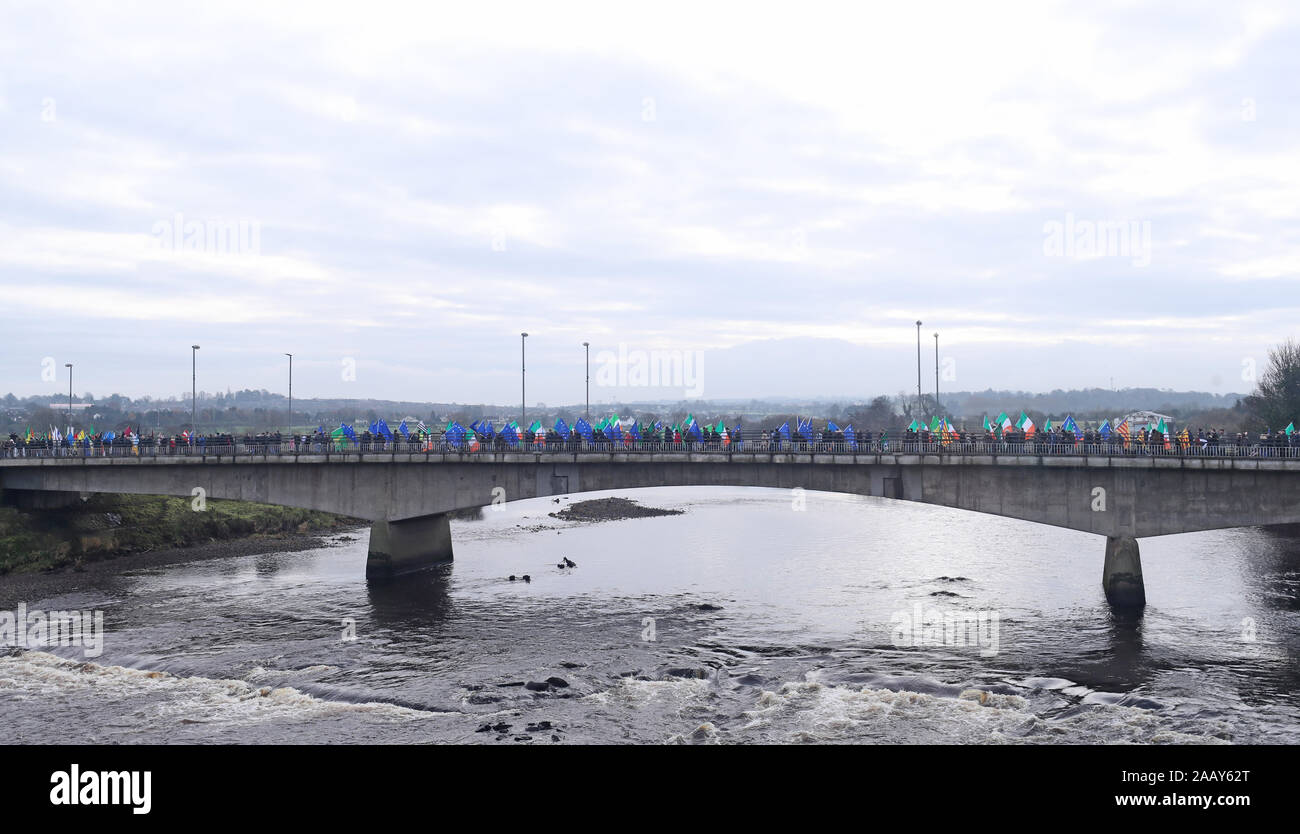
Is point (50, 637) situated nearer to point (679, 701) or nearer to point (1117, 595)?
point (679, 701)

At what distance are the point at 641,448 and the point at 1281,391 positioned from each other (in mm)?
67035

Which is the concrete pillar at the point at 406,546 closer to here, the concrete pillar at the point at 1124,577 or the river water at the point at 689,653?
the river water at the point at 689,653

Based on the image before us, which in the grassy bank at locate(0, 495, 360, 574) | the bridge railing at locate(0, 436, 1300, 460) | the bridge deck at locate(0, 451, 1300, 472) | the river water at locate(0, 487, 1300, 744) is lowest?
the river water at locate(0, 487, 1300, 744)

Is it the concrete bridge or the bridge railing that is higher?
the bridge railing

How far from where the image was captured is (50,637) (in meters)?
44.5

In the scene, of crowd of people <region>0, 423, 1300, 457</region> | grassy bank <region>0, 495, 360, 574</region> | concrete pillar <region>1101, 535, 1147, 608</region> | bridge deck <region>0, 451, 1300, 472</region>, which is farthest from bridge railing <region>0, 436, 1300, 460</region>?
grassy bank <region>0, 495, 360, 574</region>

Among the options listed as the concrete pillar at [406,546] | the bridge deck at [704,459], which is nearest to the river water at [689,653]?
the concrete pillar at [406,546]

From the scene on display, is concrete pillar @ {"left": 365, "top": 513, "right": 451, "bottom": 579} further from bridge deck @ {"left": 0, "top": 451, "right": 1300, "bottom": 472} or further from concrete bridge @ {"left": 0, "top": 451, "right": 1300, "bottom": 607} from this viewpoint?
bridge deck @ {"left": 0, "top": 451, "right": 1300, "bottom": 472}

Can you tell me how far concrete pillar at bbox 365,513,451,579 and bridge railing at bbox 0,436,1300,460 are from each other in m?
5.31

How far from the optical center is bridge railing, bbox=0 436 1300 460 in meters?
47.0

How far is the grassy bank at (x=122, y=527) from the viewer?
62781 mm
